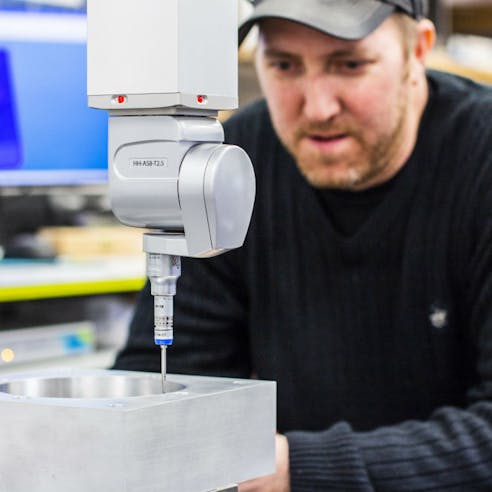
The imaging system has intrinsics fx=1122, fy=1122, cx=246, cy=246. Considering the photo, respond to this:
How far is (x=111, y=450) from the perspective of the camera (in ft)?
2.40

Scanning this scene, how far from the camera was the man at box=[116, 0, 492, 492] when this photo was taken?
1.44 metres

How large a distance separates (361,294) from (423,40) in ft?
1.24

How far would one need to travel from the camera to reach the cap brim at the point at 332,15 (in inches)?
53.1

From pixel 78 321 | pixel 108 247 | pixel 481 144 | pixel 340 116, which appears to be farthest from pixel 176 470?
pixel 108 247

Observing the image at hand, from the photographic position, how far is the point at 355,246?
1.54 metres

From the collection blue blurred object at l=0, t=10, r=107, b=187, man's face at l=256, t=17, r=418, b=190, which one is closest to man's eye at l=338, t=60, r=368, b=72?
man's face at l=256, t=17, r=418, b=190

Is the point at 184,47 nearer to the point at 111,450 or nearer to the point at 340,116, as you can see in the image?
the point at 111,450

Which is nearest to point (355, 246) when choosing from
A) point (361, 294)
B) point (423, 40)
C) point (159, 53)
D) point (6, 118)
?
point (361, 294)

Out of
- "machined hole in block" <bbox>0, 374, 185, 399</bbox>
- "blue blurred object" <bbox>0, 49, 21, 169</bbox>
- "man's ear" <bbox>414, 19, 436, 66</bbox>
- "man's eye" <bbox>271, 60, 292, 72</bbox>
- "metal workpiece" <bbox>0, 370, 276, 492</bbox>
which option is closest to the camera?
"metal workpiece" <bbox>0, 370, 276, 492</bbox>

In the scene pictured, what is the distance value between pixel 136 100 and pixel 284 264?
82 centimetres

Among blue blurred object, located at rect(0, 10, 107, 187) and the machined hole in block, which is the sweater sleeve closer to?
the machined hole in block

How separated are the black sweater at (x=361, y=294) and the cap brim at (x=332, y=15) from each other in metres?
0.26

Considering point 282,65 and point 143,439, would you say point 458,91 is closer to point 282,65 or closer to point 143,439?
point 282,65

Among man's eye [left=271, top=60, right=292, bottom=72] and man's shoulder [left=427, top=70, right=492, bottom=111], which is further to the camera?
man's shoulder [left=427, top=70, right=492, bottom=111]
